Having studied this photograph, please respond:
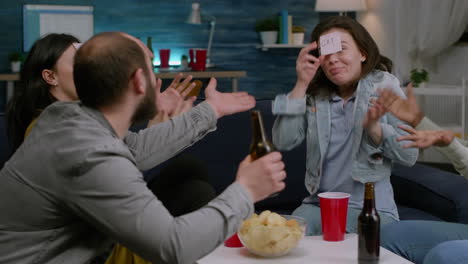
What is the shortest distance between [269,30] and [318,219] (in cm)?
428

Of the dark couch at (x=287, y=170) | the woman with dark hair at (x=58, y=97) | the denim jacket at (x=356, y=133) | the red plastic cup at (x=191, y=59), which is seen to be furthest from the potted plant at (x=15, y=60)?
the denim jacket at (x=356, y=133)

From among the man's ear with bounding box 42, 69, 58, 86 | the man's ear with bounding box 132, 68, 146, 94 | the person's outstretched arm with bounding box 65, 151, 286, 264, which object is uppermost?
the man's ear with bounding box 132, 68, 146, 94

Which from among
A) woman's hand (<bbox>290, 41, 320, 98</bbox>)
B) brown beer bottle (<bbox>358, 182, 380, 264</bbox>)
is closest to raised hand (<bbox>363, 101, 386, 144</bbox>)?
woman's hand (<bbox>290, 41, 320, 98</bbox>)

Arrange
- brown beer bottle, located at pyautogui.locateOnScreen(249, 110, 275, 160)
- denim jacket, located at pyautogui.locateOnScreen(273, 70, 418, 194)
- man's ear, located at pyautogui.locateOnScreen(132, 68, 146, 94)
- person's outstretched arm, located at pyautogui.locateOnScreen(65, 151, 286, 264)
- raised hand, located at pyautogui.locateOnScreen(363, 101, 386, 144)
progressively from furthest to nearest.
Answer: denim jacket, located at pyautogui.locateOnScreen(273, 70, 418, 194) < raised hand, located at pyautogui.locateOnScreen(363, 101, 386, 144) < brown beer bottle, located at pyautogui.locateOnScreen(249, 110, 275, 160) < man's ear, located at pyautogui.locateOnScreen(132, 68, 146, 94) < person's outstretched arm, located at pyautogui.locateOnScreen(65, 151, 286, 264)

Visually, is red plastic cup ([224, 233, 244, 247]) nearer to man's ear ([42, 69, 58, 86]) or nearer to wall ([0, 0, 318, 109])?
man's ear ([42, 69, 58, 86])

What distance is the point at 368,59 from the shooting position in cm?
221

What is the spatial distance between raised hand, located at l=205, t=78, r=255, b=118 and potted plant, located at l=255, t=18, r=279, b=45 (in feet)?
14.8

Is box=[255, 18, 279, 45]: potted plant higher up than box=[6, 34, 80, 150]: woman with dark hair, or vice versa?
box=[255, 18, 279, 45]: potted plant

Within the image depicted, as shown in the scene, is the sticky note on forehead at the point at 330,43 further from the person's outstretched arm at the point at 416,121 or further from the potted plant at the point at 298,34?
the potted plant at the point at 298,34

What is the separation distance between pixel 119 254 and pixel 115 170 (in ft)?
1.39

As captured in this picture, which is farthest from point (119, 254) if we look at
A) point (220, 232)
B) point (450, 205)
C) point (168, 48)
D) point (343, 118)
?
point (168, 48)

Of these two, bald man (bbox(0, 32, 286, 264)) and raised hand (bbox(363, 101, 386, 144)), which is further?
raised hand (bbox(363, 101, 386, 144))

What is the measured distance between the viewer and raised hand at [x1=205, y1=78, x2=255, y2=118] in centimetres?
177

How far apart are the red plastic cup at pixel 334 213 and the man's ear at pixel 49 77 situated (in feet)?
3.14
